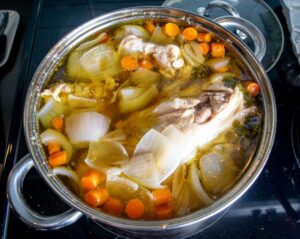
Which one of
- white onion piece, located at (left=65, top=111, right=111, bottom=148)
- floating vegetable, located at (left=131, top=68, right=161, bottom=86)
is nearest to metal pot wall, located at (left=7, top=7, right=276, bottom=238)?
white onion piece, located at (left=65, top=111, right=111, bottom=148)

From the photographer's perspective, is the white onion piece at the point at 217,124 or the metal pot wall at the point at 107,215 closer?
the metal pot wall at the point at 107,215

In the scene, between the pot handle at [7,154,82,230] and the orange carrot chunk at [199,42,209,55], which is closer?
the pot handle at [7,154,82,230]

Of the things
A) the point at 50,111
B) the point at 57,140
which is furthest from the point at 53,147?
the point at 50,111

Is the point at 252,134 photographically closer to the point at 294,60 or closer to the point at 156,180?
the point at 156,180

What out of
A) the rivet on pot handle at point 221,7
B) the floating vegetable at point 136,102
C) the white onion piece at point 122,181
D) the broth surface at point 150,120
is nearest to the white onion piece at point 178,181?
the broth surface at point 150,120

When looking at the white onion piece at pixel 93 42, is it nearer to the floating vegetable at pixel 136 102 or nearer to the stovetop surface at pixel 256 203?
the floating vegetable at pixel 136 102

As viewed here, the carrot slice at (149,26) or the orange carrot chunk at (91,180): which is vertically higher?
the carrot slice at (149,26)

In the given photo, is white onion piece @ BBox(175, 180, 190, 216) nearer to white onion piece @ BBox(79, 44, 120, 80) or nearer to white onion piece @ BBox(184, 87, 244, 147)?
white onion piece @ BBox(184, 87, 244, 147)
